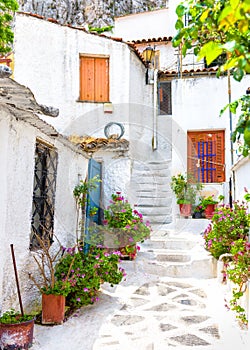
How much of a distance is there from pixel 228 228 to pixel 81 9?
16431mm

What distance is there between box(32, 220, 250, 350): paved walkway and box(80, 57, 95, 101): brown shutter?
6.19 m

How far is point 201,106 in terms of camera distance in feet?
36.6

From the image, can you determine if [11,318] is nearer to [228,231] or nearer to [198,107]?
[228,231]

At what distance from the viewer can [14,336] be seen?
350cm

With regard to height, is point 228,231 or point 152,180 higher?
point 152,180

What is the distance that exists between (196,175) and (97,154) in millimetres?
3579

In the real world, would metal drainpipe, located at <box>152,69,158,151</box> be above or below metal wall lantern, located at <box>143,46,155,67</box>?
below

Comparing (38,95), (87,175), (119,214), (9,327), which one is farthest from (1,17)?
(9,327)

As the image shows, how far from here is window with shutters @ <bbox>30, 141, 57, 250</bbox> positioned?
500cm

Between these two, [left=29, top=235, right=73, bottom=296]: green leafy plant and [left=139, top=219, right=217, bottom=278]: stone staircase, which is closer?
[left=29, top=235, right=73, bottom=296]: green leafy plant

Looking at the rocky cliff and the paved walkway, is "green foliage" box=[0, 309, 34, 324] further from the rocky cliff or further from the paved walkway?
the rocky cliff

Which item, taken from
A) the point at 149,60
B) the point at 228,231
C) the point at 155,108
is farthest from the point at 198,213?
the point at 149,60

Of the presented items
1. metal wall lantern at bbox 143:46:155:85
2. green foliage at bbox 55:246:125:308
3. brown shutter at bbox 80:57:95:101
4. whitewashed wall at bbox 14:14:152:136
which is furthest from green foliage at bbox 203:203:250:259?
metal wall lantern at bbox 143:46:155:85

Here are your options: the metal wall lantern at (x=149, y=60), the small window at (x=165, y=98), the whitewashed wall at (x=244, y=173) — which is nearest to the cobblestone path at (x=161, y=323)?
the whitewashed wall at (x=244, y=173)
